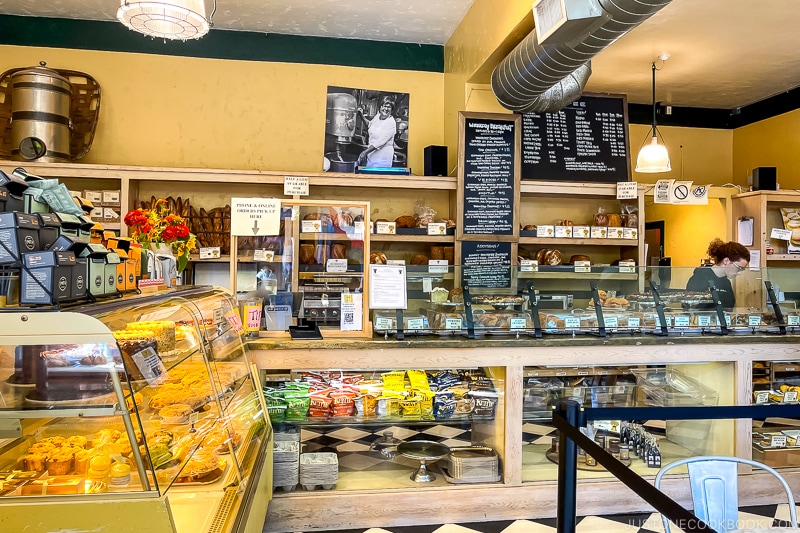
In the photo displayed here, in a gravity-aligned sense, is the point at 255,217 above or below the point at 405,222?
below

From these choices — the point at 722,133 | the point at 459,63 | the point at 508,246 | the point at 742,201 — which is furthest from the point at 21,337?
the point at 722,133

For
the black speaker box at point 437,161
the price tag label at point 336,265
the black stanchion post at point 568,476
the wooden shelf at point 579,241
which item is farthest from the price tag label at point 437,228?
the black stanchion post at point 568,476

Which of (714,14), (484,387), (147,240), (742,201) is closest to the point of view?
(147,240)

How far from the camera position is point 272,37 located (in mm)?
4977

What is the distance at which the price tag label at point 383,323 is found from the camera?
312cm

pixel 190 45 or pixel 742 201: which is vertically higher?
pixel 190 45

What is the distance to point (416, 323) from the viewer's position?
Answer: 3139 millimetres

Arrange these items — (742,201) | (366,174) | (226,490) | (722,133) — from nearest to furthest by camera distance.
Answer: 1. (226,490)
2. (366,174)
3. (742,201)
4. (722,133)

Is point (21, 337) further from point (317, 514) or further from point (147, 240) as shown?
point (317, 514)

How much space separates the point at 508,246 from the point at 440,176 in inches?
30.1

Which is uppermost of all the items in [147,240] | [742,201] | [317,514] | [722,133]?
[722,133]

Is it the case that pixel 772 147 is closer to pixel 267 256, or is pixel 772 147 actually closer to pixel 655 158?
pixel 655 158

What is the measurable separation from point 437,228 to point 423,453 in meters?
1.92

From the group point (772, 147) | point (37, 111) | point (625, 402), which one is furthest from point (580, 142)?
point (37, 111)
